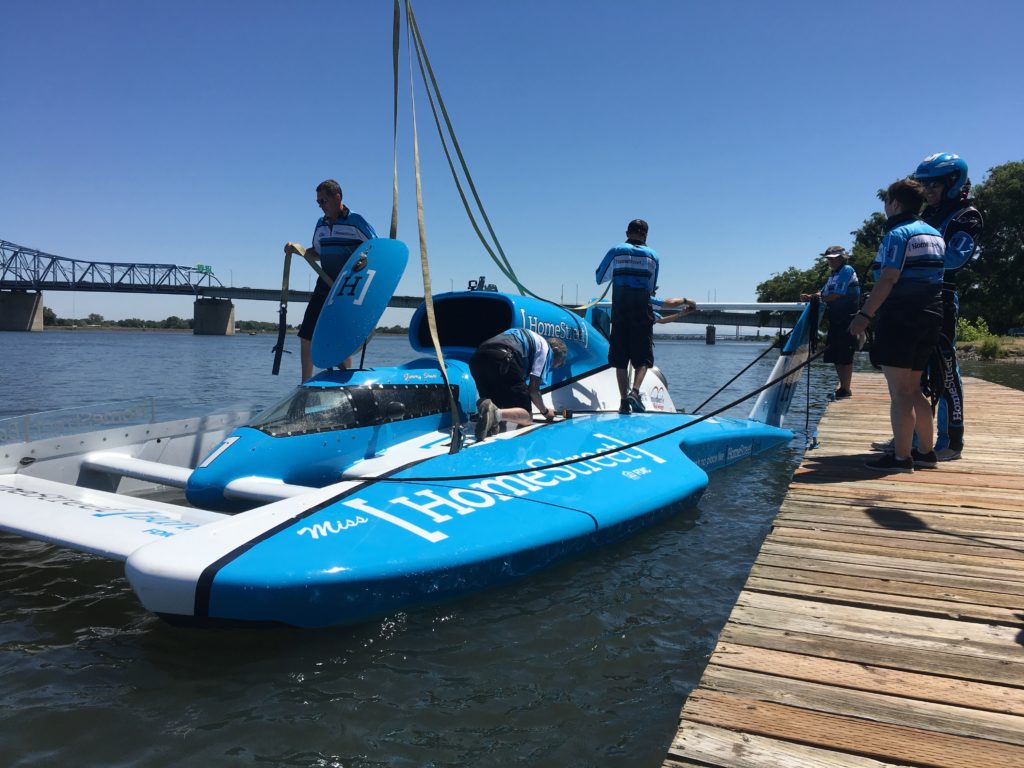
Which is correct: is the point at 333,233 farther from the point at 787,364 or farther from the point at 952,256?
the point at 787,364

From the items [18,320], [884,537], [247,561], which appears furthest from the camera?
[18,320]

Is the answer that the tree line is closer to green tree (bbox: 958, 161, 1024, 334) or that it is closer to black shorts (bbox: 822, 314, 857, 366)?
green tree (bbox: 958, 161, 1024, 334)

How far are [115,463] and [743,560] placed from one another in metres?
5.17

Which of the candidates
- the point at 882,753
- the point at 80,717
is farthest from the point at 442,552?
the point at 882,753

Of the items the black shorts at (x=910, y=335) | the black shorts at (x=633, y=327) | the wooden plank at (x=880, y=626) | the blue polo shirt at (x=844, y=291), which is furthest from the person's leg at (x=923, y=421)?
the blue polo shirt at (x=844, y=291)

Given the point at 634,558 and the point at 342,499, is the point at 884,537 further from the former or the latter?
the point at 342,499

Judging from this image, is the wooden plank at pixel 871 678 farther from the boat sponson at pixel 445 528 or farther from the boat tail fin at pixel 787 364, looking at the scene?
the boat tail fin at pixel 787 364

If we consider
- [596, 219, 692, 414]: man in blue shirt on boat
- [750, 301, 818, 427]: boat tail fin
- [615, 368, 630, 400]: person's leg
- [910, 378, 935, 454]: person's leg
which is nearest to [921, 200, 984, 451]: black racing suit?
[910, 378, 935, 454]: person's leg

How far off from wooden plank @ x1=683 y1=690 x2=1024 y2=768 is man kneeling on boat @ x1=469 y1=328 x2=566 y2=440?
158 inches

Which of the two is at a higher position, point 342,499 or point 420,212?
point 420,212

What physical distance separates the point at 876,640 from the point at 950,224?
3.82 metres

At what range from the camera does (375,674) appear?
344cm

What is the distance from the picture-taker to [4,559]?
5020 millimetres

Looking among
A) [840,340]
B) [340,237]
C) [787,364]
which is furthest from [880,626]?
[840,340]
